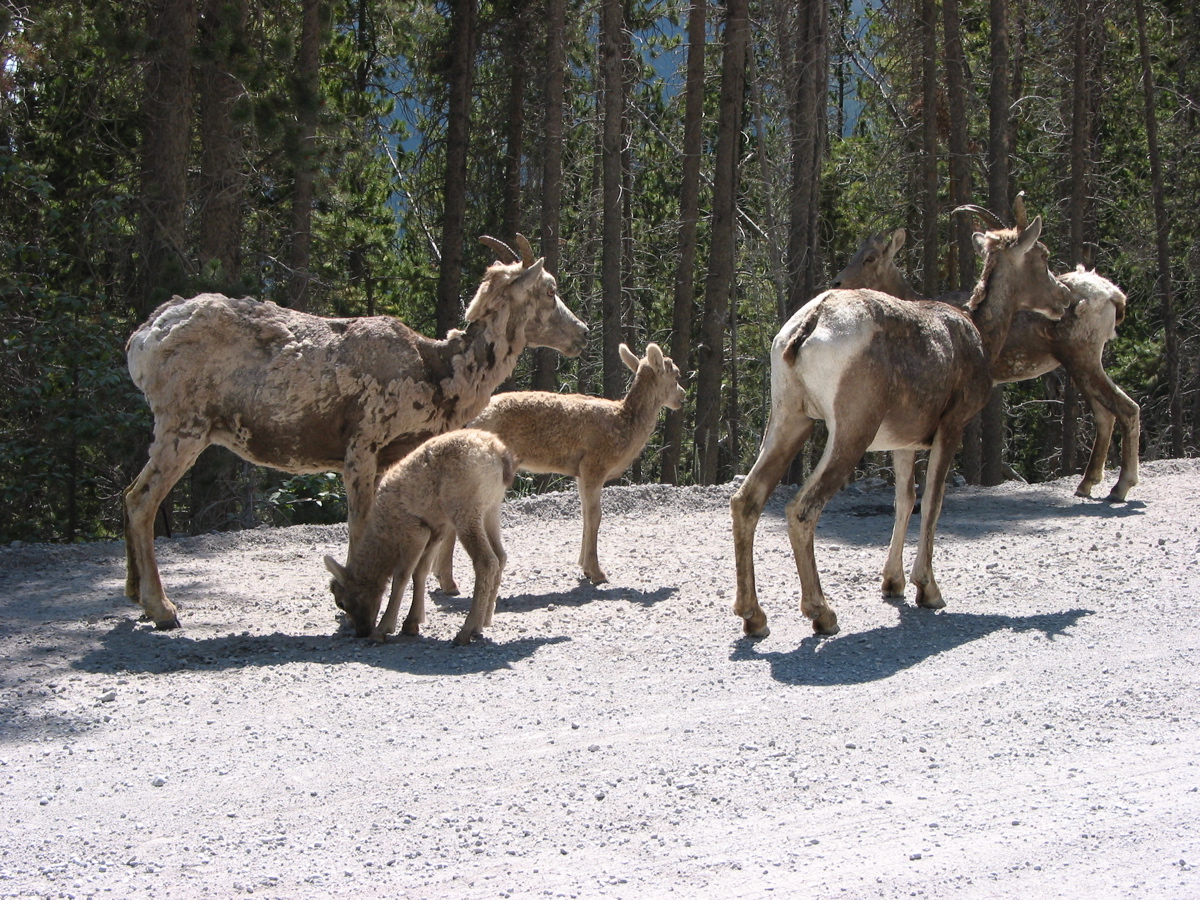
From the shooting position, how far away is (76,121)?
62.3ft

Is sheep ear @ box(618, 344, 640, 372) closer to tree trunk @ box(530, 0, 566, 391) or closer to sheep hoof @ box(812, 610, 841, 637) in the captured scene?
sheep hoof @ box(812, 610, 841, 637)

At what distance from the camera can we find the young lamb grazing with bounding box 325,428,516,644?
8414 millimetres

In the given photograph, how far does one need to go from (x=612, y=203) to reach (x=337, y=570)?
14038mm

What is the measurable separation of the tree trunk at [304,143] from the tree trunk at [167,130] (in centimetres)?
157

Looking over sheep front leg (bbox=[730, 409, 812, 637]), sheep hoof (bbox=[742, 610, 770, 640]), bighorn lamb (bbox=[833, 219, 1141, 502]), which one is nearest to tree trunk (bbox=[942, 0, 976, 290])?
bighorn lamb (bbox=[833, 219, 1141, 502])

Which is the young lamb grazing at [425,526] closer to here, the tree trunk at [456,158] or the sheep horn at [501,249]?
the sheep horn at [501,249]

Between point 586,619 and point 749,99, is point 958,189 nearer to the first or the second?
point 749,99

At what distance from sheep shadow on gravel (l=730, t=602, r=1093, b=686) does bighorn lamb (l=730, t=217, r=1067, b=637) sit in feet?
0.85

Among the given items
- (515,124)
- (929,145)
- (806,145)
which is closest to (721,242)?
(806,145)

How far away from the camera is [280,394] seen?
9.21 metres

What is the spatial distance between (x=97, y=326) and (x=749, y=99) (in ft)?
57.2

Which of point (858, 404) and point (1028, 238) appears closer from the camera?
point (858, 404)

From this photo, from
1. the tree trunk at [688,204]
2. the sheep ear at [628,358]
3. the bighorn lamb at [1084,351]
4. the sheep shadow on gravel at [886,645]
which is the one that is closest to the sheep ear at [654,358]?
the sheep ear at [628,358]

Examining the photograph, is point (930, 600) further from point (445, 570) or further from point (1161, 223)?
point (1161, 223)
